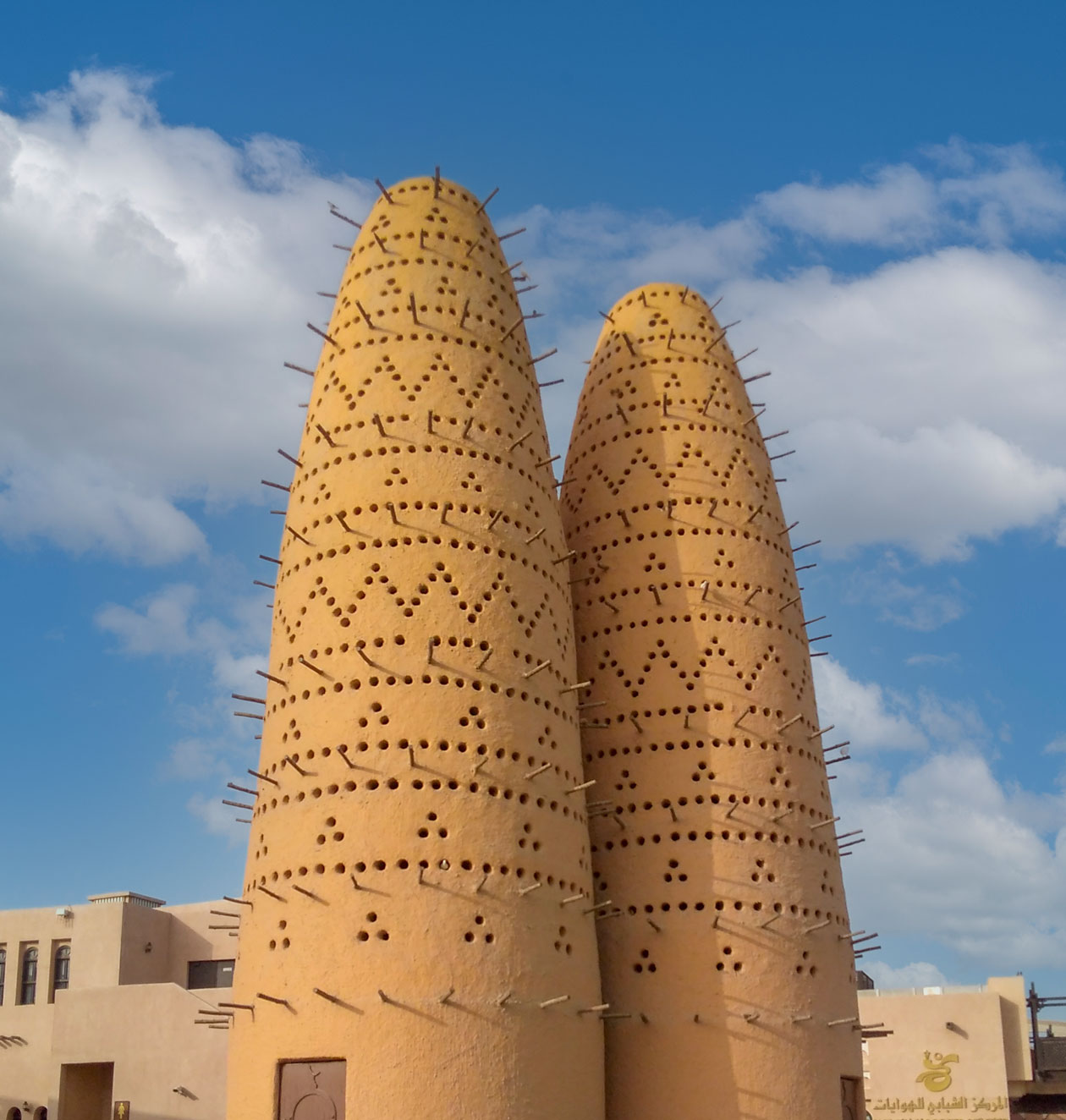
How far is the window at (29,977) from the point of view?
129 feet

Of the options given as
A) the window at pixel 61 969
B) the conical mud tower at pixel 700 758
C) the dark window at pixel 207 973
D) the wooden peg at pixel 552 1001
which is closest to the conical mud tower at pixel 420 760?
the wooden peg at pixel 552 1001

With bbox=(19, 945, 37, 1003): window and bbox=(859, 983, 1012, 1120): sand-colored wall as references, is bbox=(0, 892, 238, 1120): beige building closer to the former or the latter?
bbox=(19, 945, 37, 1003): window

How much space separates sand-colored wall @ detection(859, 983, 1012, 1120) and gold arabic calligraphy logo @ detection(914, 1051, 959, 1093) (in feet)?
0.07

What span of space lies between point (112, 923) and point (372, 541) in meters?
25.6

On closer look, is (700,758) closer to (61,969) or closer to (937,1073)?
(937,1073)

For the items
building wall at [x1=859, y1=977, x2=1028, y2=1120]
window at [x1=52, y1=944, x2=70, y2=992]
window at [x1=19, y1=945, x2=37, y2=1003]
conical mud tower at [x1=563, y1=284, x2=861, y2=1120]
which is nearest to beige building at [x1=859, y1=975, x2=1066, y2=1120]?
building wall at [x1=859, y1=977, x2=1028, y2=1120]

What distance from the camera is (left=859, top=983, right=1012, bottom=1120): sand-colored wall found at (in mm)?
36500

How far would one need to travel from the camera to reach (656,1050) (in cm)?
1734

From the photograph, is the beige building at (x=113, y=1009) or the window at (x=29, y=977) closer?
the beige building at (x=113, y=1009)

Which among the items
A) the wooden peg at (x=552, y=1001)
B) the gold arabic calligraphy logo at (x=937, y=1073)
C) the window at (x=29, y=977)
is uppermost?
the window at (x=29, y=977)

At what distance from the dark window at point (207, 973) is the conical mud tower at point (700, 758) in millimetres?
23183

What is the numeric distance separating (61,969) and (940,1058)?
24233 millimetres

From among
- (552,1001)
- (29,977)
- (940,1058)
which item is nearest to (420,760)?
(552,1001)

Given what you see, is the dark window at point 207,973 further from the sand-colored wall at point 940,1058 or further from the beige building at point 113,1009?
the sand-colored wall at point 940,1058
